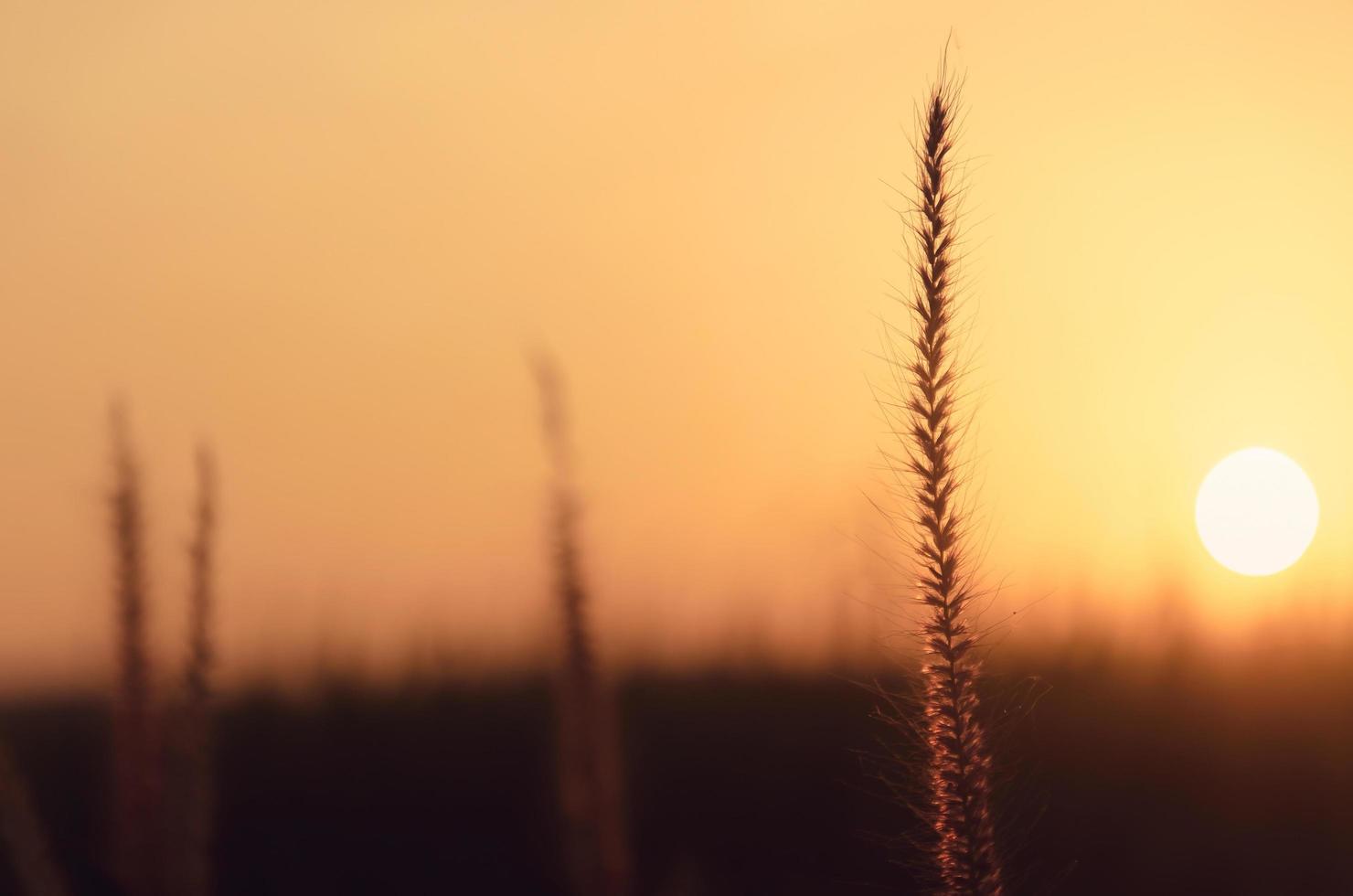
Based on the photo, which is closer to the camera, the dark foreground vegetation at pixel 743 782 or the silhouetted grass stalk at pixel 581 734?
the silhouetted grass stalk at pixel 581 734

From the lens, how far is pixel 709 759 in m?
9.70

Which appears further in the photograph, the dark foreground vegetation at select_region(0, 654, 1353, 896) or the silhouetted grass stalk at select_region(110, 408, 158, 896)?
the dark foreground vegetation at select_region(0, 654, 1353, 896)

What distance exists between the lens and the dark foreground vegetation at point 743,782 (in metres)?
6.71

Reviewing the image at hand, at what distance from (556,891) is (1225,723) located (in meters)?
6.17

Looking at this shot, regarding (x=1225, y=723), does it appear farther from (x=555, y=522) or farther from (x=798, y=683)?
(x=555, y=522)

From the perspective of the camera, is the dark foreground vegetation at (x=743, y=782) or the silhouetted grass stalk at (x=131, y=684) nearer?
the silhouetted grass stalk at (x=131, y=684)

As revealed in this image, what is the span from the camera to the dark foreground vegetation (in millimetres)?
Answer: 6715

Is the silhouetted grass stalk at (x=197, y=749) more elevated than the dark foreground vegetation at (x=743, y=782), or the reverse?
the silhouetted grass stalk at (x=197, y=749)

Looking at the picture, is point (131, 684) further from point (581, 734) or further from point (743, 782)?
point (743, 782)

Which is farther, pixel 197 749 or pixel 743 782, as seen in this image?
pixel 743 782

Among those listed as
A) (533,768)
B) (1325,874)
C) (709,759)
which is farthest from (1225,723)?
(533,768)

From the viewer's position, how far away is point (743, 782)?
8.88 metres

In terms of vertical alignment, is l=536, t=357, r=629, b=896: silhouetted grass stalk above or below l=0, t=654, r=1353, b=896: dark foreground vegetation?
above

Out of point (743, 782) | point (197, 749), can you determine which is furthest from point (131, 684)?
point (743, 782)
